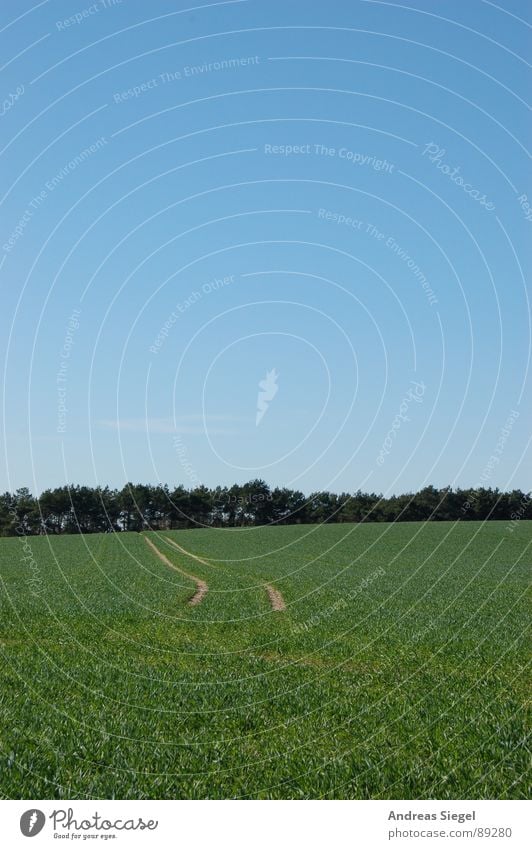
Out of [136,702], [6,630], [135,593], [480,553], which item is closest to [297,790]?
[136,702]

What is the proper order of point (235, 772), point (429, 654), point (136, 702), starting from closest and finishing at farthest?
point (235, 772) → point (136, 702) → point (429, 654)

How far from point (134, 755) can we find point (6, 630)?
58.8ft

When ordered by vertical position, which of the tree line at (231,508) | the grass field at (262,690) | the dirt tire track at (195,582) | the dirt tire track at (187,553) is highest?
the tree line at (231,508)

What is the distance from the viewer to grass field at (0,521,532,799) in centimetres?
1166

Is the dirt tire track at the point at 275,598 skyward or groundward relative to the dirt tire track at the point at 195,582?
groundward

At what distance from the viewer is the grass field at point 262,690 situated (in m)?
11.7

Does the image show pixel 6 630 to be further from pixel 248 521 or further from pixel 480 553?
pixel 248 521

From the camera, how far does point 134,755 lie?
12711 mm

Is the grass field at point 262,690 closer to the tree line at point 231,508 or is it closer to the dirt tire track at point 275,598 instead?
the dirt tire track at point 275,598
